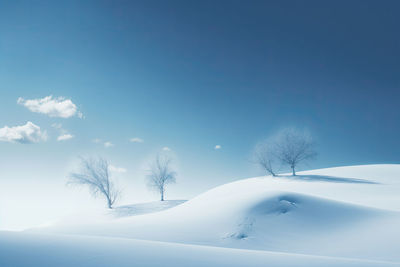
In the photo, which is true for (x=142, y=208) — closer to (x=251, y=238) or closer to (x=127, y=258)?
(x=251, y=238)

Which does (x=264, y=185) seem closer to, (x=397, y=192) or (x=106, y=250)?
(x=397, y=192)

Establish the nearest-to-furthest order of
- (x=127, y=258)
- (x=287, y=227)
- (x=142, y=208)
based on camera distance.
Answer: (x=127, y=258)
(x=287, y=227)
(x=142, y=208)

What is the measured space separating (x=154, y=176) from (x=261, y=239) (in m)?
22.7

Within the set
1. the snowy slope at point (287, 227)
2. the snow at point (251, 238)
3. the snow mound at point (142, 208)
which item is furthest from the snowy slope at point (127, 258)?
the snow mound at point (142, 208)

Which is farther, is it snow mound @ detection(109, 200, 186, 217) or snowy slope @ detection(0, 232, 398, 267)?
snow mound @ detection(109, 200, 186, 217)

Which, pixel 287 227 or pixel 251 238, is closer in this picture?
pixel 251 238

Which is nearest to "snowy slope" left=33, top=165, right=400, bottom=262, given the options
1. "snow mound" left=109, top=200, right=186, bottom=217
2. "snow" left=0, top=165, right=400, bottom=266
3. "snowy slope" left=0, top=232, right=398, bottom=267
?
"snow" left=0, top=165, right=400, bottom=266

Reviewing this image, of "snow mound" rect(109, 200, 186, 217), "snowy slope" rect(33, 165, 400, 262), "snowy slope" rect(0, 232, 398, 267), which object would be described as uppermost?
"snowy slope" rect(0, 232, 398, 267)

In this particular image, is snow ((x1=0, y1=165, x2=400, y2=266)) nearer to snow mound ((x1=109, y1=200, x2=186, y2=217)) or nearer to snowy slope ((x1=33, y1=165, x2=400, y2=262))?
snowy slope ((x1=33, y1=165, x2=400, y2=262))

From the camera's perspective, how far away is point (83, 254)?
3611mm

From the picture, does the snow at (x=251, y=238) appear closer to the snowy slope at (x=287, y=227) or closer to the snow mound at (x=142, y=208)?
the snowy slope at (x=287, y=227)

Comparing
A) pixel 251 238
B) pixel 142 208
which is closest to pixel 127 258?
pixel 251 238

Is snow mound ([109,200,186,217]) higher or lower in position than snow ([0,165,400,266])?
lower

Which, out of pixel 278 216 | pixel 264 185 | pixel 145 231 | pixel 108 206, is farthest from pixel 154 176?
pixel 278 216
